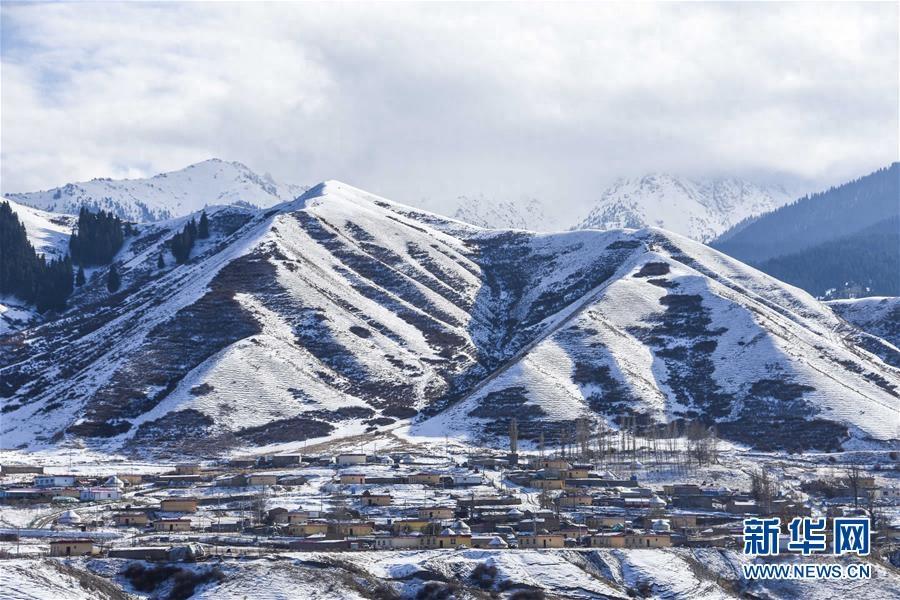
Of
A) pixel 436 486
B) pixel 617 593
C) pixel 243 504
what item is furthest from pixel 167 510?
pixel 617 593

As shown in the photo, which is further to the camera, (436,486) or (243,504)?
(436,486)

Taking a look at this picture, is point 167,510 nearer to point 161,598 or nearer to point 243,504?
point 243,504

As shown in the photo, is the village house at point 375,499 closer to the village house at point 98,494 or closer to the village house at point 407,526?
the village house at point 407,526

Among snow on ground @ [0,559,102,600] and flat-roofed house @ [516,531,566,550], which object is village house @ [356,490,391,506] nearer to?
flat-roofed house @ [516,531,566,550]

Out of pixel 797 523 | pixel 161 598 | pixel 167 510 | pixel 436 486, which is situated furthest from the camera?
pixel 436 486

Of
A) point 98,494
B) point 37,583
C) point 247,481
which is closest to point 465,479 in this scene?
point 247,481

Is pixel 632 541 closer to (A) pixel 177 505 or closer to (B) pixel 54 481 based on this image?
(A) pixel 177 505
